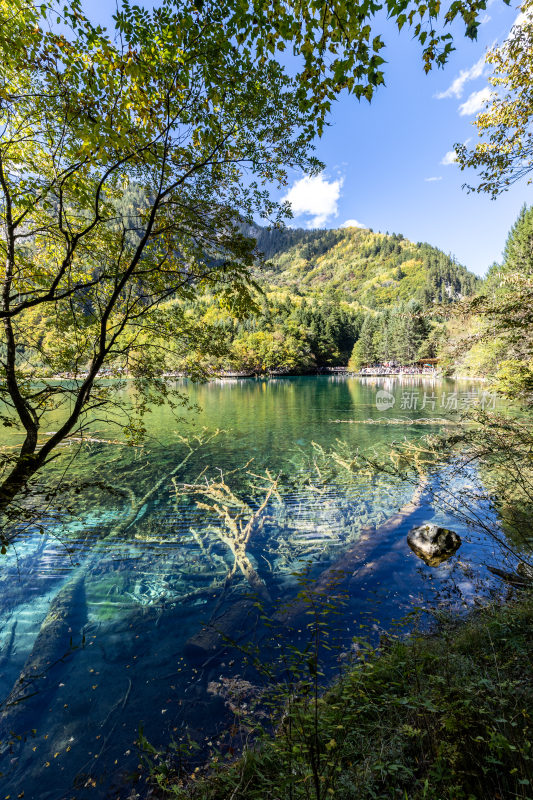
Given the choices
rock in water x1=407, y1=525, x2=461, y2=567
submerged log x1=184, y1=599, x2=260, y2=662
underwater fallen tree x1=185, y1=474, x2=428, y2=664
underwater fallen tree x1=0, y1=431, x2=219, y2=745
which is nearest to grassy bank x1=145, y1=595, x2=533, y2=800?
underwater fallen tree x1=185, y1=474, x2=428, y2=664

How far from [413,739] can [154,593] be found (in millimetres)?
6254

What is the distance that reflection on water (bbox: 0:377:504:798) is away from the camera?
4.51 meters

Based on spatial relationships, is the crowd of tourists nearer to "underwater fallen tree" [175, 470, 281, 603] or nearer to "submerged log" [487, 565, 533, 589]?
"underwater fallen tree" [175, 470, 281, 603]

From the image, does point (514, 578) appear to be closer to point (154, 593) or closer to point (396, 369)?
point (154, 593)

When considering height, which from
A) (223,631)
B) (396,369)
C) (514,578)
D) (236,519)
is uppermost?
(396,369)

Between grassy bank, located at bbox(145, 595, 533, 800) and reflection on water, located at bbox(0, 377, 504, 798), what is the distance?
1309 mm

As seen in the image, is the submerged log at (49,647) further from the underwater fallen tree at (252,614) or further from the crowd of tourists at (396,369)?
the crowd of tourists at (396,369)

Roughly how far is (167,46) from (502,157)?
27.1ft

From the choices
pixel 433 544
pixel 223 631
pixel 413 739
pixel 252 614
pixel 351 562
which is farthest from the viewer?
pixel 433 544

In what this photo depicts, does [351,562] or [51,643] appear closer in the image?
[51,643]

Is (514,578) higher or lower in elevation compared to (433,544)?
higher

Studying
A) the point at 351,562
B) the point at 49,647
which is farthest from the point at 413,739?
the point at 49,647

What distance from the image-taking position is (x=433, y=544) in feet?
28.2

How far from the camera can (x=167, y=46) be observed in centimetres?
335
